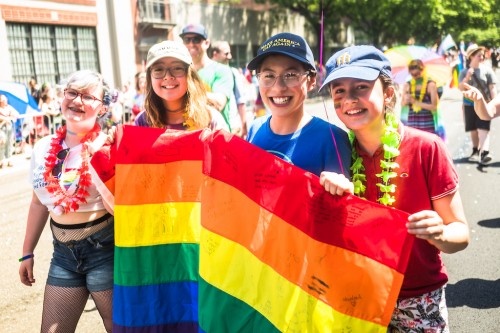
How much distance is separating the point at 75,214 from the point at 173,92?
2.76 feet

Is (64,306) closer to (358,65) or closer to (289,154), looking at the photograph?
(289,154)

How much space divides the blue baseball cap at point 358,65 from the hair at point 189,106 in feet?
2.95

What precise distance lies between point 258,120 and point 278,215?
63 cm

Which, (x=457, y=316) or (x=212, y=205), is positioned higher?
(x=212, y=205)

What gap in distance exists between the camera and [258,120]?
8.79 feet

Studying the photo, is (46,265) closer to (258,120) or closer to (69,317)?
(69,317)

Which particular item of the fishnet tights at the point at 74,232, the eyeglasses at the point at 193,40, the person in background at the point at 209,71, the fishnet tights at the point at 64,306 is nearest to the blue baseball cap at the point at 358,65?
the fishnet tights at the point at 74,232

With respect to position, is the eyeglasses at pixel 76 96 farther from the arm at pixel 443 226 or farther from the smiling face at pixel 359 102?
the arm at pixel 443 226

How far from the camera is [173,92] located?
2.84 meters

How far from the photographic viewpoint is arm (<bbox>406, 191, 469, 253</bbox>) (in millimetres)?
1806

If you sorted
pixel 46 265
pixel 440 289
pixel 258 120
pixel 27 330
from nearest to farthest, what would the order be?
pixel 440 289 < pixel 258 120 < pixel 27 330 < pixel 46 265

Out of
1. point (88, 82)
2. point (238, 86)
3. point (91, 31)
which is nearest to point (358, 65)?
point (88, 82)

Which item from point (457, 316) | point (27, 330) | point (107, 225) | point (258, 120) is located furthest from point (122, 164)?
point (457, 316)

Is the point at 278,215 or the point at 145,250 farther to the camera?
the point at 145,250
